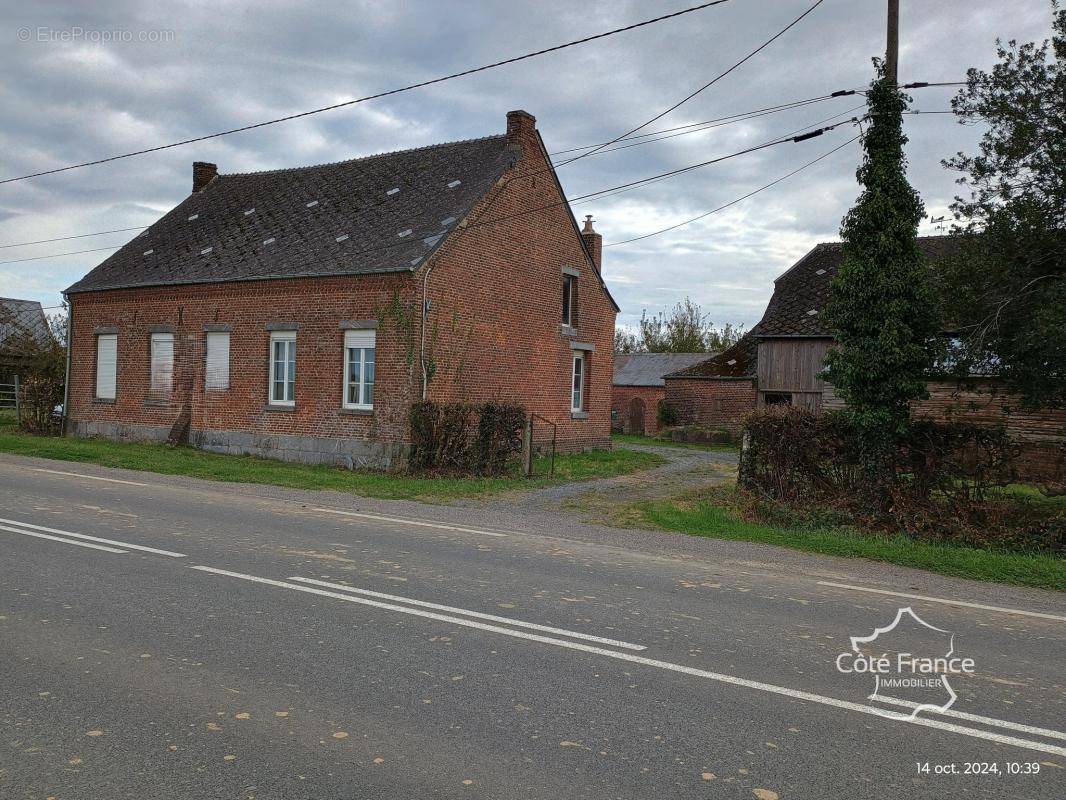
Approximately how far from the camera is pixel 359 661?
5391 millimetres

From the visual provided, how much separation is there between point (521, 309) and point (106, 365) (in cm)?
1227

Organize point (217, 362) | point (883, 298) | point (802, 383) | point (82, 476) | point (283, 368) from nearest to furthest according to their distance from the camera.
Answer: point (883, 298), point (82, 476), point (283, 368), point (217, 362), point (802, 383)

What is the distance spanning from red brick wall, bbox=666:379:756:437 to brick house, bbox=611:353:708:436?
8.16ft

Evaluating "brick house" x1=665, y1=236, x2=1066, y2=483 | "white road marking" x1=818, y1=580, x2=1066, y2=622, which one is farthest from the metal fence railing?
"white road marking" x1=818, y1=580, x2=1066, y2=622

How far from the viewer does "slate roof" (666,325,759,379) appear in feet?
120

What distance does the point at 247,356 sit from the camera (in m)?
21.2

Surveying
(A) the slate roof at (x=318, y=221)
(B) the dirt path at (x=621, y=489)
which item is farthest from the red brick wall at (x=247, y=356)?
(B) the dirt path at (x=621, y=489)

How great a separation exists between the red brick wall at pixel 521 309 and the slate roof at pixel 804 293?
24.1ft

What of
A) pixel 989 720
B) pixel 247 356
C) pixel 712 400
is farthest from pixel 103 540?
pixel 712 400

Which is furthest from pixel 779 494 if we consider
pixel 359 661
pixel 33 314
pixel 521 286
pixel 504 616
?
pixel 33 314

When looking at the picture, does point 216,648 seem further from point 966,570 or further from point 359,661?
point 966,570

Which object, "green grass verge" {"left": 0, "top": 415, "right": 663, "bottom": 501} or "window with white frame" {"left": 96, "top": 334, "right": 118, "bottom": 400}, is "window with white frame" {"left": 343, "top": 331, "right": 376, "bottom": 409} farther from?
"window with white frame" {"left": 96, "top": 334, "right": 118, "bottom": 400}

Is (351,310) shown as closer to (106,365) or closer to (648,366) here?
(106,365)

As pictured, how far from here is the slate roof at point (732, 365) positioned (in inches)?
1435
